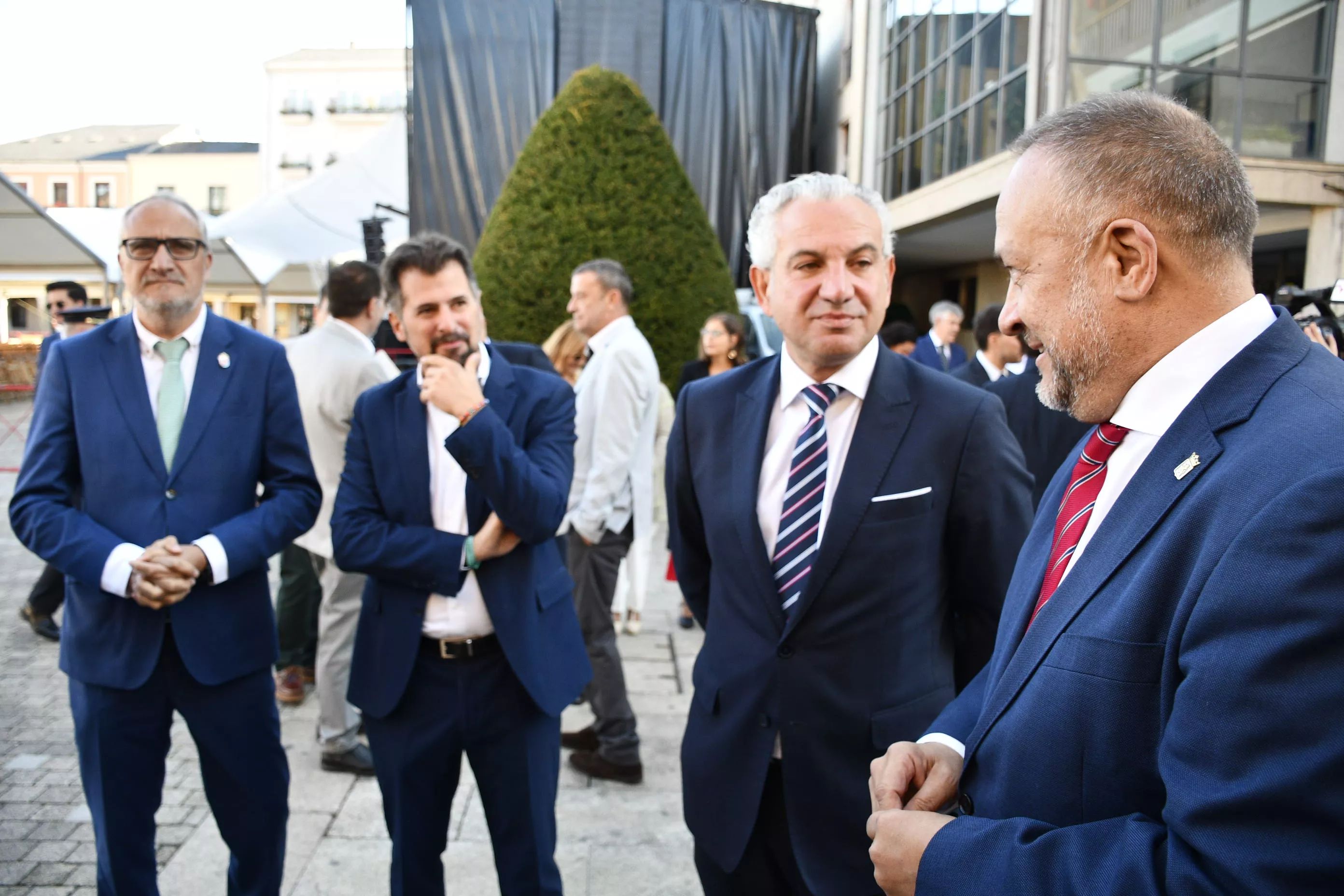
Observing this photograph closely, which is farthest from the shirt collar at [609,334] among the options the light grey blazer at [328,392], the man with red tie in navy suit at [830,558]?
the man with red tie in navy suit at [830,558]

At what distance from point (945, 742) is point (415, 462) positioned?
160cm

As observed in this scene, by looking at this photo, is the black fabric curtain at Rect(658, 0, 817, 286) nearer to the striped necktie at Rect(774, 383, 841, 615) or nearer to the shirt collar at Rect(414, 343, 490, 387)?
the shirt collar at Rect(414, 343, 490, 387)

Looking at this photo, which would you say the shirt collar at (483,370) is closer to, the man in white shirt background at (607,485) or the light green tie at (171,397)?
the light green tie at (171,397)

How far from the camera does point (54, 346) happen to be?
254 cm

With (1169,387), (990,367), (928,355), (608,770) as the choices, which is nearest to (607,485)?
(608,770)

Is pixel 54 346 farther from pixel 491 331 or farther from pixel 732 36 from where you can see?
pixel 732 36

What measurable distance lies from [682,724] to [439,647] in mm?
2315

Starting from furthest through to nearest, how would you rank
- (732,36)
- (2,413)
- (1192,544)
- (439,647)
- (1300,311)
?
(732,36) → (2,413) → (1300,311) → (439,647) → (1192,544)

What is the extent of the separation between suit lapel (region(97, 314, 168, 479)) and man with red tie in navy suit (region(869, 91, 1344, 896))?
84.0 inches

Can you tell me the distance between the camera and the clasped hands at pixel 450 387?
89.0 inches

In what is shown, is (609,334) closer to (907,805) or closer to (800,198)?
(800,198)

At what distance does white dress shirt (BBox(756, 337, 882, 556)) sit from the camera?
202 cm

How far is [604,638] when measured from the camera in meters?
4.13

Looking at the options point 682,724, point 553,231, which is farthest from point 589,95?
point 682,724
